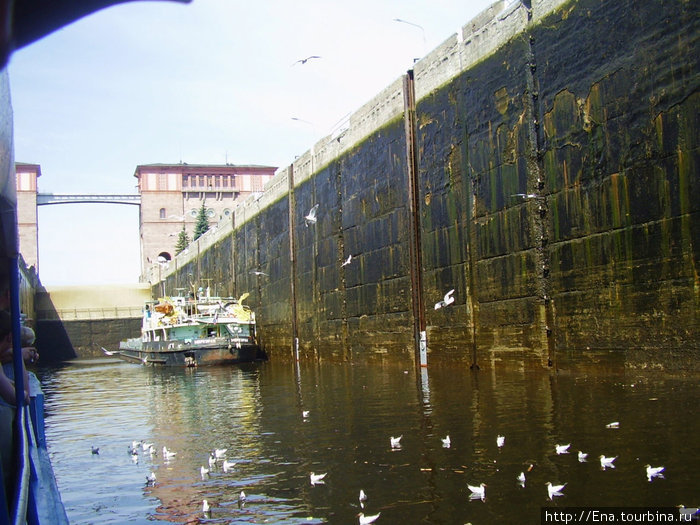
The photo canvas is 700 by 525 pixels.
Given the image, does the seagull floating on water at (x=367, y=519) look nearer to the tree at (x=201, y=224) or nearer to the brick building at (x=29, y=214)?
the tree at (x=201, y=224)

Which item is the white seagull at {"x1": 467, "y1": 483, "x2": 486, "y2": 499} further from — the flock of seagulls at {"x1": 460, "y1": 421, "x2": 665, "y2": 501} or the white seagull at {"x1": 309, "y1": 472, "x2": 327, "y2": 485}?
the white seagull at {"x1": 309, "y1": 472, "x2": 327, "y2": 485}

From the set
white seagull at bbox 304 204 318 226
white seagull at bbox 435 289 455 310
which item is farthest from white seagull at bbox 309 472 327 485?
white seagull at bbox 304 204 318 226

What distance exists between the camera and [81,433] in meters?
14.3

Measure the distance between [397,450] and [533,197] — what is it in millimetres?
9318

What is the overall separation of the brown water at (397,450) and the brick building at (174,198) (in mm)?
78268

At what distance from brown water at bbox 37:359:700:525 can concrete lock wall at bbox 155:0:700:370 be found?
1.50 metres

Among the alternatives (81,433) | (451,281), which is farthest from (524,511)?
(451,281)

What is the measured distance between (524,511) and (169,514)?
3.59 meters

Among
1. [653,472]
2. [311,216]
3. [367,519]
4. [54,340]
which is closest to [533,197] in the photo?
[653,472]

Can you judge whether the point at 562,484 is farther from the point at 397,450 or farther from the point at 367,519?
the point at 397,450

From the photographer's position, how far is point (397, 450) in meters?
10.1

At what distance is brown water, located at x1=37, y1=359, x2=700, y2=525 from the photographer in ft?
24.4

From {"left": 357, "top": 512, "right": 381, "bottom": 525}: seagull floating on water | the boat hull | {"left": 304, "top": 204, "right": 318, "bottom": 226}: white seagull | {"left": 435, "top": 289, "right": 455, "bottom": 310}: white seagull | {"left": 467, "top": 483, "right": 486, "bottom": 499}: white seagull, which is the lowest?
{"left": 357, "top": 512, "right": 381, "bottom": 525}: seagull floating on water

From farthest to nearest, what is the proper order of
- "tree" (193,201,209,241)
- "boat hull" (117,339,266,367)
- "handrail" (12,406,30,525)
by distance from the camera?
"tree" (193,201,209,241) < "boat hull" (117,339,266,367) < "handrail" (12,406,30,525)
